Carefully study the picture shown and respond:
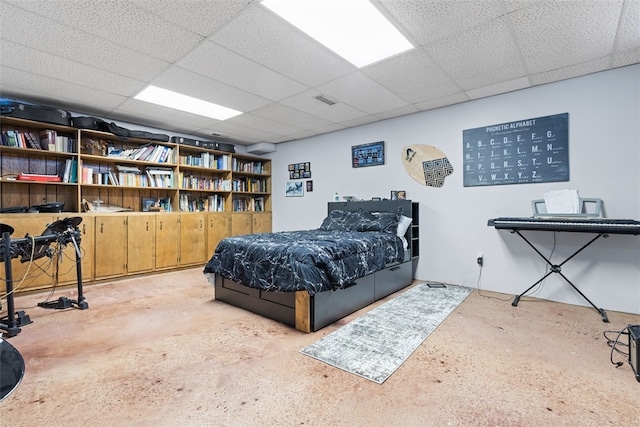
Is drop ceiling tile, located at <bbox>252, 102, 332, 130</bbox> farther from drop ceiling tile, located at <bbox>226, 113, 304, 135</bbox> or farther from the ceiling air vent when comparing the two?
the ceiling air vent

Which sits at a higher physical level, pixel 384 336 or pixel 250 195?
pixel 250 195

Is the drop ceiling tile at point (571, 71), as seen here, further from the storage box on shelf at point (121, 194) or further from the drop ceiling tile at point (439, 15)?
the storage box on shelf at point (121, 194)

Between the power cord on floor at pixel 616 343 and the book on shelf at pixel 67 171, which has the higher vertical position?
the book on shelf at pixel 67 171

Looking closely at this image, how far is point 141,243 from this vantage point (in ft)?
13.4

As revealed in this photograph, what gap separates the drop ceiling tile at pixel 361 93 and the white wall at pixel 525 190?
0.61 m

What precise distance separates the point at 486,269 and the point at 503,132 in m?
1.62

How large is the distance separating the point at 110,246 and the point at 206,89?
247cm

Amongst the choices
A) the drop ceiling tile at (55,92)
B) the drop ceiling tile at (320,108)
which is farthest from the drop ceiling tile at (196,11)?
the drop ceiling tile at (55,92)

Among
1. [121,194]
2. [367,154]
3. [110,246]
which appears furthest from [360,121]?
[110,246]

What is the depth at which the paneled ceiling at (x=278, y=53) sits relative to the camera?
189cm

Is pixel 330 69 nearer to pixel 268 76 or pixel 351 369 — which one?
pixel 268 76

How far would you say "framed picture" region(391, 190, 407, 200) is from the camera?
4.07 meters

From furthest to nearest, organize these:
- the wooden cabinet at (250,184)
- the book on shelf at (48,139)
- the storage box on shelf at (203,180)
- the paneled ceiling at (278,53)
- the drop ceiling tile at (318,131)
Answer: the wooden cabinet at (250,184) < the storage box on shelf at (203,180) < the drop ceiling tile at (318,131) < the book on shelf at (48,139) < the paneled ceiling at (278,53)

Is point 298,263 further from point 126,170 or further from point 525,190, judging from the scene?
point 126,170
